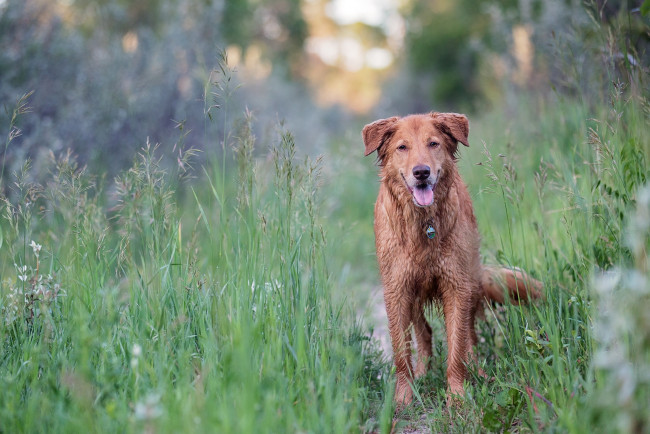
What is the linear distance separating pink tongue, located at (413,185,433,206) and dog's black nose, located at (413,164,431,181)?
72mm

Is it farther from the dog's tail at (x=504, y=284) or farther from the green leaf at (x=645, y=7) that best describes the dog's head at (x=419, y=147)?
the green leaf at (x=645, y=7)

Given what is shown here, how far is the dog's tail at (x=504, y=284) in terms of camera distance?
3.46 metres

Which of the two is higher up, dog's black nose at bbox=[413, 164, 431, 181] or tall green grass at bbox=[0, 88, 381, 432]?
dog's black nose at bbox=[413, 164, 431, 181]

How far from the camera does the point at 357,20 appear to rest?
164 feet

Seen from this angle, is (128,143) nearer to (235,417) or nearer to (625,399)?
(235,417)

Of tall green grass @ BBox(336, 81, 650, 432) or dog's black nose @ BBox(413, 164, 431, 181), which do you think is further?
dog's black nose @ BBox(413, 164, 431, 181)

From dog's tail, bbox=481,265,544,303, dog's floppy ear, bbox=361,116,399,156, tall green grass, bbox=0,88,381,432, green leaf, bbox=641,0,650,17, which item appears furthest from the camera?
dog's floppy ear, bbox=361,116,399,156

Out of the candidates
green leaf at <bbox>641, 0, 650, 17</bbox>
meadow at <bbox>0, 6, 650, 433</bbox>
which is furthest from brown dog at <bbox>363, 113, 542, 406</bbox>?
green leaf at <bbox>641, 0, 650, 17</bbox>

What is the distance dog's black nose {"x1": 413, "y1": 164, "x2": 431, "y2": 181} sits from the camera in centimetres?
323

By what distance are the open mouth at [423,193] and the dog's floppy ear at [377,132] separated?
1.53 feet

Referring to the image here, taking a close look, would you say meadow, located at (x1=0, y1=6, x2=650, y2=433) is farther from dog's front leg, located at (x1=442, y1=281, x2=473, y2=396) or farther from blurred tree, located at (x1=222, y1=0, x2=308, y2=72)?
blurred tree, located at (x1=222, y1=0, x2=308, y2=72)

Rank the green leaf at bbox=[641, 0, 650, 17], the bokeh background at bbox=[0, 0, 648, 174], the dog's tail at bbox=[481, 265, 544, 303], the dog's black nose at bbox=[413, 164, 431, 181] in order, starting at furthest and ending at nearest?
the bokeh background at bbox=[0, 0, 648, 174] → the dog's tail at bbox=[481, 265, 544, 303] → the dog's black nose at bbox=[413, 164, 431, 181] → the green leaf at bbox=[641, 0, 650, 17]

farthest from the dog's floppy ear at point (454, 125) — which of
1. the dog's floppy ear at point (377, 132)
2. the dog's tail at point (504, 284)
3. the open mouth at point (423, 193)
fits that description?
the dog's tail at point (504, 284)

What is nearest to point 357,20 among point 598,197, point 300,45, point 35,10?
point 300,45
